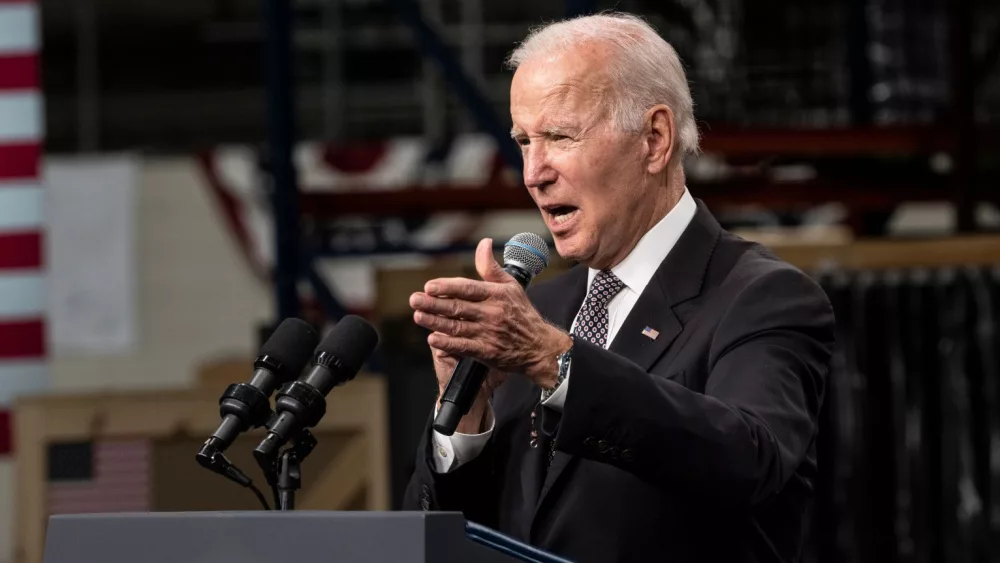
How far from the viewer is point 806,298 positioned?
6.42 feet

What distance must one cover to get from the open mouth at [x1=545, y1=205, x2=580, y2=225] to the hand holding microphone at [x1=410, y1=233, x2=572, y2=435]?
0.94 ft

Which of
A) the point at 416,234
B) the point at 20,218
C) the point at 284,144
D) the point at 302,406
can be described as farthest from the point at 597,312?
the point at 416,234

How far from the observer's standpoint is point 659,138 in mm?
2031

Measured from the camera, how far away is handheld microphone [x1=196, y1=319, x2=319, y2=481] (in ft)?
6.00

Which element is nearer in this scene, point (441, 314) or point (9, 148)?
point (441, 314)

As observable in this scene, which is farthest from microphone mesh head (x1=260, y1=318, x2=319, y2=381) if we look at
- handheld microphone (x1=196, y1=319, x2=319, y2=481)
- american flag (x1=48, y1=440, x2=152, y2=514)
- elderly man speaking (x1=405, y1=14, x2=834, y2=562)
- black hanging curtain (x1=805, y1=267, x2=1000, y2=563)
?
american flag (x1=48, y1=440, x2=152, y2=514)

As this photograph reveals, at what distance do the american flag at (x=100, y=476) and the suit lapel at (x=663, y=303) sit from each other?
2.43 m

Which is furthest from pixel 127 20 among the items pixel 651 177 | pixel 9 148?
pixel 651 177

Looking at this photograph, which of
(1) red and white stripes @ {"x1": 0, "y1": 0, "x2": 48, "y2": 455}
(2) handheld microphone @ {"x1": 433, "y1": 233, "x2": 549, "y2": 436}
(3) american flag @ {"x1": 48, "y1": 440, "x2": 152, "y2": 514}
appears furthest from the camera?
(1) red and white stripes @ {"x1": 0, "y1": 0, "x2": 48, "y2": 455}

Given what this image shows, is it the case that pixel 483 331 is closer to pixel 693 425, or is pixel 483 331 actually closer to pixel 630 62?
pixel 693 425

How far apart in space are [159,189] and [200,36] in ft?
10.1

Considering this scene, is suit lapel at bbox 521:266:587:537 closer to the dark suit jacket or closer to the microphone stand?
the dark suit jacket

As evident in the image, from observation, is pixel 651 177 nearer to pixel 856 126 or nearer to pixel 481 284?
pixel 481 284

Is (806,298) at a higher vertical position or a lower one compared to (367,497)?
higher
